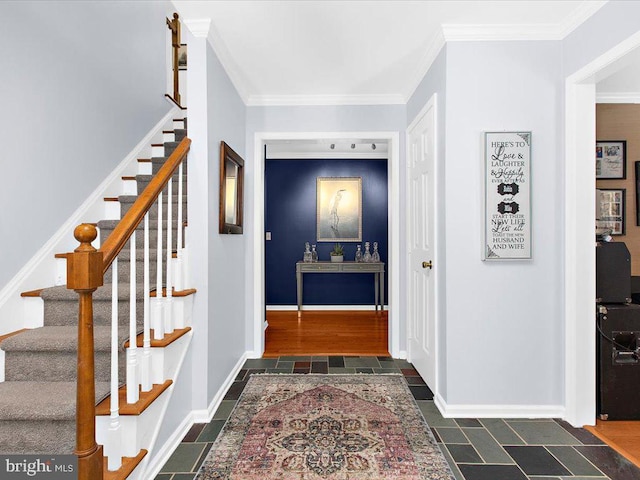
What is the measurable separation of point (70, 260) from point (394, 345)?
9.00 feet

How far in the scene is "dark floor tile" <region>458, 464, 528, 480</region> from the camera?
1.62 metres

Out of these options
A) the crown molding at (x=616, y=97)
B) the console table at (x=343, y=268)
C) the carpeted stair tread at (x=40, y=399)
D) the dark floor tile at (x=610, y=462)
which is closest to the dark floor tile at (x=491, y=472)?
the dark floor tile at (x=610, y=462)

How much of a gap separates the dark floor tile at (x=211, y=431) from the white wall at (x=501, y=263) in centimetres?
142

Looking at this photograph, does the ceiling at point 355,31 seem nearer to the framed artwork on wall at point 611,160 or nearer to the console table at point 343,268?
the framed artwork on wall at point 611,160

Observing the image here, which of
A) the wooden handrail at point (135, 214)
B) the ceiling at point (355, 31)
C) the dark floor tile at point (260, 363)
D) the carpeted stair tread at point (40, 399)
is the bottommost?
the dark floor tile at point (260, 363)

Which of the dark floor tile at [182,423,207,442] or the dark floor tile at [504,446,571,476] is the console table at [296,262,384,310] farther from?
the dark floor tile at [504,446,571,476]

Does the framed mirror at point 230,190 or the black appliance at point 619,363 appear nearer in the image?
the black appliance at point 619,363

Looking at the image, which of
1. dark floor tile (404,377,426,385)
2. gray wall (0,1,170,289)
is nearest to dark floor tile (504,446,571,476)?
dark floor tile (404,377,426,385)

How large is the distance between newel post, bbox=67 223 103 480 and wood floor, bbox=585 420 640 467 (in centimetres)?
245

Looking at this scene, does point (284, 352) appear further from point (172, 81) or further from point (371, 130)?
point (172, 81)

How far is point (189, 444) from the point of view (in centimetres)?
189

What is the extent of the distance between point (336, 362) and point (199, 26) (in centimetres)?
274

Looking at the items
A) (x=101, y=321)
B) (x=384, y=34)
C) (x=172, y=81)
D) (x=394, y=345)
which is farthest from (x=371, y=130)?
(x=101, y=321)

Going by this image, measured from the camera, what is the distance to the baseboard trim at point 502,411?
2154 mm
